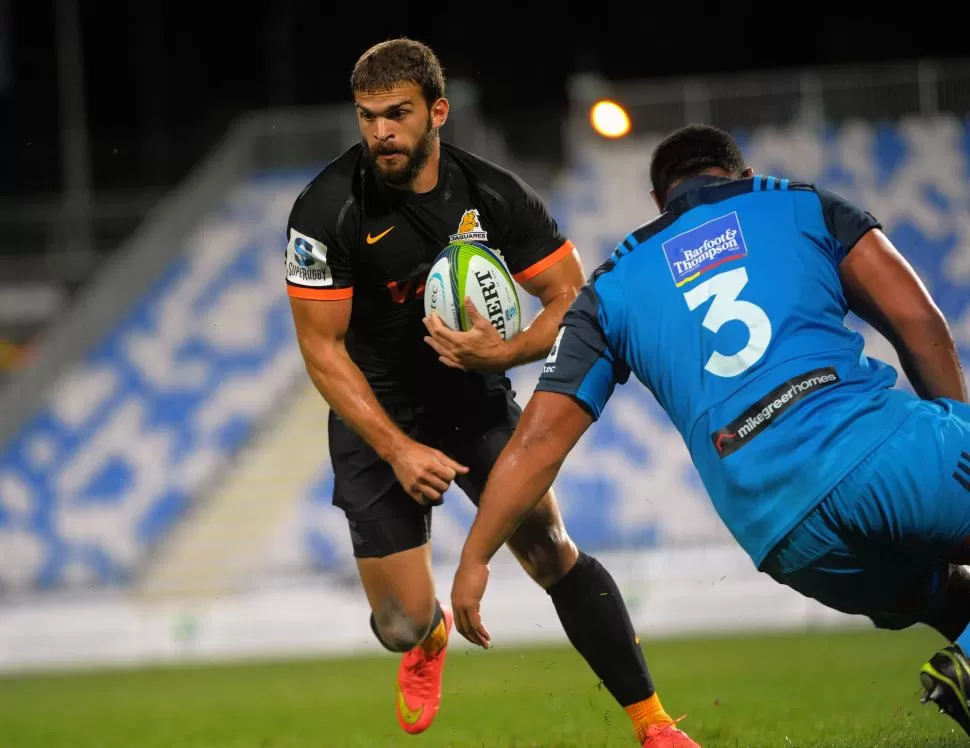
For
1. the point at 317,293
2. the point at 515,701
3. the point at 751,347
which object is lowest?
the point at 515,701

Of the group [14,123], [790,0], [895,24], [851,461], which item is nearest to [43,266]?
[14,123]

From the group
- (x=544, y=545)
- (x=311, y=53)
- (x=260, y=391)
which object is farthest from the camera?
(x=311, y=53)

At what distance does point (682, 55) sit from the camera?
21.3 metres

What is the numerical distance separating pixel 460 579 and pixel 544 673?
6152 mm

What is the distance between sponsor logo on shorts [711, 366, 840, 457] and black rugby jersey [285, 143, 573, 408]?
6.57ft

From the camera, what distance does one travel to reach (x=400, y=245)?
553cm

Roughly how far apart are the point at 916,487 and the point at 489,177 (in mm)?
2600

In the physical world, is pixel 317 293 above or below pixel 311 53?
above

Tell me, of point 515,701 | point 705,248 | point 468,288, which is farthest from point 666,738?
point 515,701

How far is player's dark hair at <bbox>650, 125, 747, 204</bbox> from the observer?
4.28m

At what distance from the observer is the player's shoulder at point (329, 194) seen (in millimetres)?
5434

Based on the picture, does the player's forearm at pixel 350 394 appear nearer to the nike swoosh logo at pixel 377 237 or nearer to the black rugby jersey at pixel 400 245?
the black rugby jersey at pixel 400 245

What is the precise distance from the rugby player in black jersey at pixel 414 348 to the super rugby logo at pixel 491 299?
76 mm

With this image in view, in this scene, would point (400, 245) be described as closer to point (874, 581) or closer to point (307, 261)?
point (307, 261)
